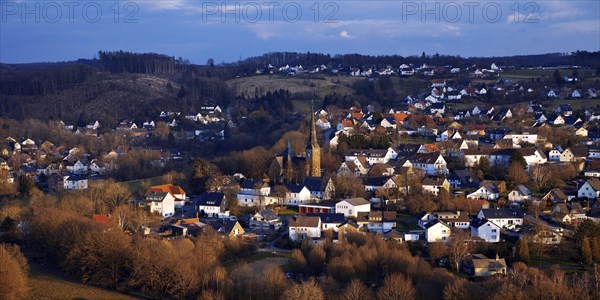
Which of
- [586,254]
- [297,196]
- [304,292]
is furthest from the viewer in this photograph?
[297,196]

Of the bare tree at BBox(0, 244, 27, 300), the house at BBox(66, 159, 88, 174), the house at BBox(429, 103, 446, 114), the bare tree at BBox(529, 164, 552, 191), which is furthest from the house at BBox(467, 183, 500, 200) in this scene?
the house at BBox(66, 159, 88, 174)

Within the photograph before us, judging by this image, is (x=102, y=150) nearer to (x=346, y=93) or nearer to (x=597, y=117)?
(x=346, y=93)

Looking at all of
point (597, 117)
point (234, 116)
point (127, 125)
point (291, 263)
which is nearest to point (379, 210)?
point (291, 263)

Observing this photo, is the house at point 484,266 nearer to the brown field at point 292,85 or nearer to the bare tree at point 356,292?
the bare tree at point 356,292

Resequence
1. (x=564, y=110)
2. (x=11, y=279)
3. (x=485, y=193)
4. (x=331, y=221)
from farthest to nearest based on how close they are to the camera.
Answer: (x=564, y=110)
(x=485, y=193)
(x=331, y=221)
(x=11, y=279)

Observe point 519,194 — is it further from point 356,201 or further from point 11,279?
point 11,279

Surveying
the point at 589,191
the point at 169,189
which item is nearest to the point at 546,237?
the point at 589,191

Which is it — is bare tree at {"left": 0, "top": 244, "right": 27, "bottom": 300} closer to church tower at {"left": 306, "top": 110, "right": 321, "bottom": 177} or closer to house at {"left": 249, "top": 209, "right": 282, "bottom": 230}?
house at {"left": 249, "top": 209, "right": 282, "bottom": 230}
